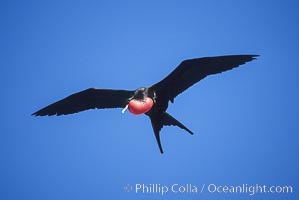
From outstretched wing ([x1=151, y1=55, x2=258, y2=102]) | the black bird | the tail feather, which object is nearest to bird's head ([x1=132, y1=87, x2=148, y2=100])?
the black bird

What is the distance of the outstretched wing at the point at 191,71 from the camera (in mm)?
6289

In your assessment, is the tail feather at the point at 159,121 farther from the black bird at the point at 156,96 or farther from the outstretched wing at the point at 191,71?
the outstretched wing at the point at 191,71

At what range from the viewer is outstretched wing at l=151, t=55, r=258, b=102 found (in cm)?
629

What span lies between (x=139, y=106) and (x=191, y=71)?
3.29 feet

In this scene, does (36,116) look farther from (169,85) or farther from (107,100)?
(169,85)

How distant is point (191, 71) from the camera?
6.46 metres

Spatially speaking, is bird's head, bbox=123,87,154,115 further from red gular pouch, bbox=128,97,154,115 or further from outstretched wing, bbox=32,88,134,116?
outstretched wing, bbox=32,88,134,116

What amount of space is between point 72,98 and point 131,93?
0.94 m

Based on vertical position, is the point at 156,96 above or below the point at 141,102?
above

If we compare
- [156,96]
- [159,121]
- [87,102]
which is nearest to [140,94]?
[156,96]

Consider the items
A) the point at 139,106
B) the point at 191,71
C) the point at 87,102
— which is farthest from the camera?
the point at 87,102

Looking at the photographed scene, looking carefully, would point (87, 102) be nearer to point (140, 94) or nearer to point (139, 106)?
point (140, 94)

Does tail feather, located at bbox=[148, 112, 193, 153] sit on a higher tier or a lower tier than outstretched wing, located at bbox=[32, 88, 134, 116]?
lower

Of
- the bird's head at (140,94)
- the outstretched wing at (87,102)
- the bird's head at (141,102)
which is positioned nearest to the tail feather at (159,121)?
the bird's head at (141,102)
